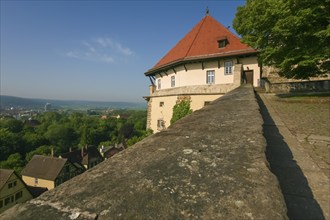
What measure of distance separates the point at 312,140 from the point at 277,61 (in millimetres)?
8138

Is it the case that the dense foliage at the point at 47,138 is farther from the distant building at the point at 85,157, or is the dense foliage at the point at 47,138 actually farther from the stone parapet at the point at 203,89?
the stone parapet at the point at 203,89

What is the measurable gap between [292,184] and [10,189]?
104 ft

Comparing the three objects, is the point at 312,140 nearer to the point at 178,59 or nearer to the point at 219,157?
the point at 219,157

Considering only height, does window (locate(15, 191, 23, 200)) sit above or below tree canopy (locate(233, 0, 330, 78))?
below

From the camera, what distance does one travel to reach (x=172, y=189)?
1169mm

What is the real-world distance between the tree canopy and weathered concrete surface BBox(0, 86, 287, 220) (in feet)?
31.8

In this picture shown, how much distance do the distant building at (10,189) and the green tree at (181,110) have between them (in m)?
22.1

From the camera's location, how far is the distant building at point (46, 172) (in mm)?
33344

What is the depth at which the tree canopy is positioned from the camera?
9078 millimetres

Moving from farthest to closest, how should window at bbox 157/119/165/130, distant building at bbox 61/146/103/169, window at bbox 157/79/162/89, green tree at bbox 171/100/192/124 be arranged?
distant building at bbox 61/146/103/169, window at bbox 157/79/162/89, window at bbox 157/119/165/130, green tree at bbox 171/100/192/124

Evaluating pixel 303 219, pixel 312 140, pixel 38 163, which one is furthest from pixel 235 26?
pixel 38 163

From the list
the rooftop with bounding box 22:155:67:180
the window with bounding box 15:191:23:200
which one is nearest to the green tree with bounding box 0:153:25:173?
the rooftop with bounding box 22:155:67:180

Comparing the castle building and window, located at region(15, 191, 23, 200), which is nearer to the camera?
the castle building

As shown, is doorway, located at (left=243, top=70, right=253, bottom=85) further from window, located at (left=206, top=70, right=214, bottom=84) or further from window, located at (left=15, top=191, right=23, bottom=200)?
window, located at (left=15, top=191, right=23, bottom=200)
